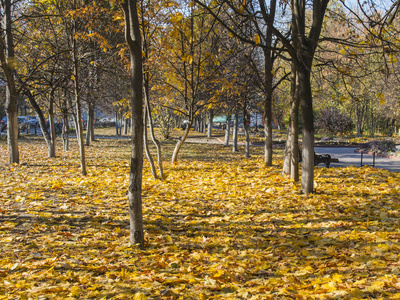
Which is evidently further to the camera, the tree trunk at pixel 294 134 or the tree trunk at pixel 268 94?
the tree trunk at pixel 268 94

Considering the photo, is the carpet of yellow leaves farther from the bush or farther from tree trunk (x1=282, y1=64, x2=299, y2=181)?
the bush

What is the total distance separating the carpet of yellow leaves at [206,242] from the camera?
3078mm

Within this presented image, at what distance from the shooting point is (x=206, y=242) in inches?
178

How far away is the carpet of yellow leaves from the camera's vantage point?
3078 mm

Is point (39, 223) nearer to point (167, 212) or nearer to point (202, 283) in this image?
point (167, 212)

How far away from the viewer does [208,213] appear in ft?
19.5

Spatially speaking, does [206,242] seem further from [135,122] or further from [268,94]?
[268,94]

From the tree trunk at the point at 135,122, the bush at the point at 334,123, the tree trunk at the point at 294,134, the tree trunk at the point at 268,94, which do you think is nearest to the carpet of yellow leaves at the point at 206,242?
the tree trunk at the point at 135,122

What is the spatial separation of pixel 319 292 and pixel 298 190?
473 centimetres

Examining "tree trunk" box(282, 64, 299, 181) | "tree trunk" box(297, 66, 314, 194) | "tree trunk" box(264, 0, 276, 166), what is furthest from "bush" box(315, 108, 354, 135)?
"tree trunk" box(297, 66, 314, 194)

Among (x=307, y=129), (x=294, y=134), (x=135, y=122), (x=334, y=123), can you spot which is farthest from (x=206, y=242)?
(x=334, y=123)

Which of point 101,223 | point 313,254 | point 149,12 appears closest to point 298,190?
point 313,254

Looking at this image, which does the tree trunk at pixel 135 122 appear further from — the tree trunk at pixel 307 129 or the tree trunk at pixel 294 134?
the tree trunk at pixel 294 134

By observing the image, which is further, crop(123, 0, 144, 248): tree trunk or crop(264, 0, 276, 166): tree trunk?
crop(264, 0, 276, 166): tree trunk
